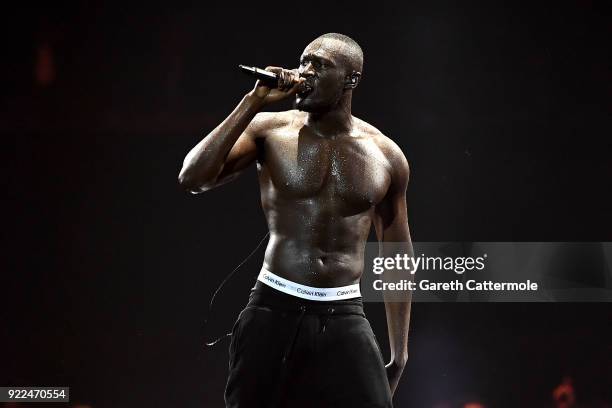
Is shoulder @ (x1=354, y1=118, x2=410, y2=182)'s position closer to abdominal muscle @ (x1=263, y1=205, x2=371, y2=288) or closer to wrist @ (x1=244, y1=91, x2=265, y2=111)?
abdominal muscle @ (x1=263, y1=205, x2=371, y2=288)

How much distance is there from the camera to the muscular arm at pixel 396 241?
7.70 feet

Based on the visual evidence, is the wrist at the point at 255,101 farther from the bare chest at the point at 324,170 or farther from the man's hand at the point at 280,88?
the bare chest at the point at 324,170

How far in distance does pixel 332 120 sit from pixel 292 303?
48 cm

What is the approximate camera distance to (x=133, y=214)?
3.51 meters

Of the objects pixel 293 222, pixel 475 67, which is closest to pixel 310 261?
pixel 293 222

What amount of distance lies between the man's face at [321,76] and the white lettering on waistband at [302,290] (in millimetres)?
419

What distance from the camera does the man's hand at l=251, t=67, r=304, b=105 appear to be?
6.84ft

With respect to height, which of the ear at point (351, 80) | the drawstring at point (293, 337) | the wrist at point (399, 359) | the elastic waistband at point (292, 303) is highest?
the ear at point (351, 80)

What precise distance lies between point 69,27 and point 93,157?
51 centimetres

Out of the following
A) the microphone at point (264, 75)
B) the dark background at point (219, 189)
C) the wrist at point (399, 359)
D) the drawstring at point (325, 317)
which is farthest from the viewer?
the dark background at point (219, 189)
